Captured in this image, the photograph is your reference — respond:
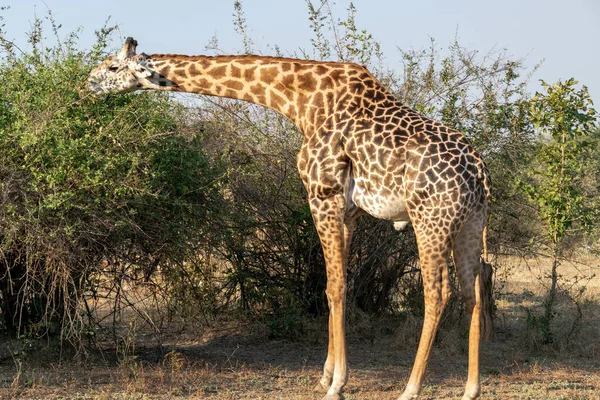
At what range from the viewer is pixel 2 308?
8.45 metres

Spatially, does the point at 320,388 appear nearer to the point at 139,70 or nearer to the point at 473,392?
the point at 473,392

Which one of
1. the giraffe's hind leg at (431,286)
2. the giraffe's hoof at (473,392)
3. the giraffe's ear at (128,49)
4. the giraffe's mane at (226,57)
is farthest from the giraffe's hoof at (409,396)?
the giraffe's ear at (128,49)

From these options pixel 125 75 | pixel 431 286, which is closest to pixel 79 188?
pixel 125 75

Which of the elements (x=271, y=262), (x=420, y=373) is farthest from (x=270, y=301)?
(x=420, y=373)

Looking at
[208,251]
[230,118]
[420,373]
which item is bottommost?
[420,373]

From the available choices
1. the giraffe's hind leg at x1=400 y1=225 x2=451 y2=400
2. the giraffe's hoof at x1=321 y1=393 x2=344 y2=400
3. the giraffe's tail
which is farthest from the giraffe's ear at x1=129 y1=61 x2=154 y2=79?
the giraffe's tail

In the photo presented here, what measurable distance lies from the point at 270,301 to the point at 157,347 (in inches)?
76.9

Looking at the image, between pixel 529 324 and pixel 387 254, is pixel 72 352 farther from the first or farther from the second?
pixel 529 324

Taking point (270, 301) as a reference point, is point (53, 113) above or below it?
above

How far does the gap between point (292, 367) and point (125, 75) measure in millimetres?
3492

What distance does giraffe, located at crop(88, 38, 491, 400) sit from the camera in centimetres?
667

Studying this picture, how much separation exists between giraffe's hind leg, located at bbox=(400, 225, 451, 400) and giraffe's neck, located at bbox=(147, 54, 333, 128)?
172 cm

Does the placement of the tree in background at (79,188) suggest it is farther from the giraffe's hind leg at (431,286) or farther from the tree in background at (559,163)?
the tree in background at (559,163)

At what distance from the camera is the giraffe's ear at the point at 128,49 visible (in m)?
7.80
